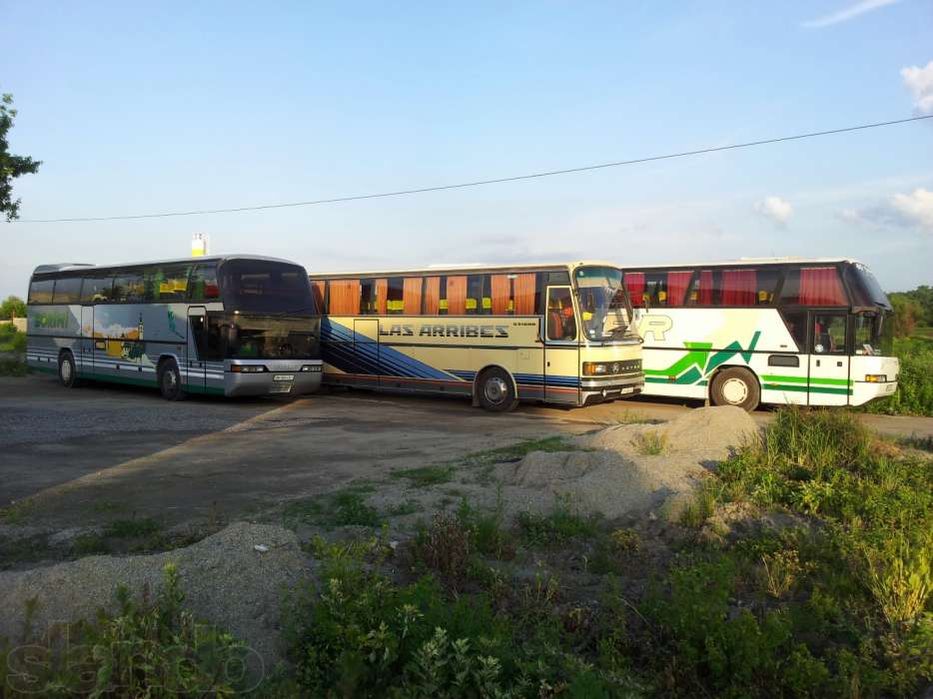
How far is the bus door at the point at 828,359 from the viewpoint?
1552 cm

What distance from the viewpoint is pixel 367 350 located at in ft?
64.7

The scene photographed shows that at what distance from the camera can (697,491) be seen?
743cm

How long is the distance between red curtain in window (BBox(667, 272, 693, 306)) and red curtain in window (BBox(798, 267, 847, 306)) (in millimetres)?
2397

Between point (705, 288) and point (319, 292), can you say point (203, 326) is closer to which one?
point (319, 292)

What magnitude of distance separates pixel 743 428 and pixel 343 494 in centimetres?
541

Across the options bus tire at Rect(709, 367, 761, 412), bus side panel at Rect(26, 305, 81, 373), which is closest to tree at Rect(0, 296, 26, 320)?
bus side panel at Rect(26, 305, 81, 373)

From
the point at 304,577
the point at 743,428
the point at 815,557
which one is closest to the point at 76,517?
the point at 304,577

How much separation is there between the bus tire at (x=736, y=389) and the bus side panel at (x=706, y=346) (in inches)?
5.4

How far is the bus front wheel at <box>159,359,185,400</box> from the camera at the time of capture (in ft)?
59.9

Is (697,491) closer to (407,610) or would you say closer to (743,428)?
(743,428)

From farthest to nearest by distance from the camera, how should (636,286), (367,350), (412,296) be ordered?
(367,350), (412,296), (636,286)

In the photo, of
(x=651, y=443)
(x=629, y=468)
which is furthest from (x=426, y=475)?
(x=651, y=443)

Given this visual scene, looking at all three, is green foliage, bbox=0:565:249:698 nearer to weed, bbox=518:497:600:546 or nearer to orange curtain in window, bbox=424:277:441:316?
weed, bbox=518:497:600:546

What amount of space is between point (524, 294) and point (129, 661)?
44.6 ft
